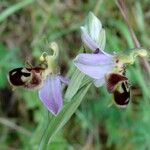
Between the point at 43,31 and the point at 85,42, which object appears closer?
the point at 85,42

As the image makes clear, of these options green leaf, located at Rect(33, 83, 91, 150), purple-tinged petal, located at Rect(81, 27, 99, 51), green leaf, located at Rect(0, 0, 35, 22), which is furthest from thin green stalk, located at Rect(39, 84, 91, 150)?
green leaf, located at Rect(0, 0, 35, 22)

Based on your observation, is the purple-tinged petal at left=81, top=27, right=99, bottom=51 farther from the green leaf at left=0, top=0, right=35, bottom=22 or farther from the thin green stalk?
the green leaf at left=0, top=0, right=35, bottom=22

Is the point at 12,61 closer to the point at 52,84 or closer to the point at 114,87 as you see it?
the point at 52,84

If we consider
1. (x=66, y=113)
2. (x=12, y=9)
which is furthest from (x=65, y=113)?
(x=12, y=9)

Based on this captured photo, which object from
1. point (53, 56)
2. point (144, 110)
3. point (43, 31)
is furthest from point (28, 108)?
point (53, 56)

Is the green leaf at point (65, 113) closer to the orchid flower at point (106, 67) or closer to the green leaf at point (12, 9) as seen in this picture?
the orchid flower at point (106, 67)

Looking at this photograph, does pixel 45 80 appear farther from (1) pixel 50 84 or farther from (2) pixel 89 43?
(2) pixel 89 43

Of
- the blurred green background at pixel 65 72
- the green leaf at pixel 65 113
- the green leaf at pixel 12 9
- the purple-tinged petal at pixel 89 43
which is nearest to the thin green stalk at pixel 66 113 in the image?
the green leaf at pixel 65 113
